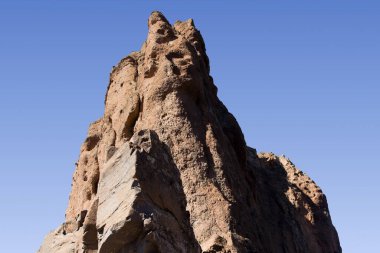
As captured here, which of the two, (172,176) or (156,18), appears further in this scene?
(156,18)

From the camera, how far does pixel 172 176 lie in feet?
45.1

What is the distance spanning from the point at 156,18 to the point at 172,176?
910 inches

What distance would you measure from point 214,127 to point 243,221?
5.46 m

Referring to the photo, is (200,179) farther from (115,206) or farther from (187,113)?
(115,206)

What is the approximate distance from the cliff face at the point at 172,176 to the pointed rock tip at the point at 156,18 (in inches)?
2.5

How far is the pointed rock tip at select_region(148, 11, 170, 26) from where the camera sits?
35.7 meters

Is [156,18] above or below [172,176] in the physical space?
above

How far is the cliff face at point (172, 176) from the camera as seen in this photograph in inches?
472

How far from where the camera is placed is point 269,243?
3416 centimetres

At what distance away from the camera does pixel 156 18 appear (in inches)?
1407

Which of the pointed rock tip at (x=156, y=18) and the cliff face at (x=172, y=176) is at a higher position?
the pointed rock tip at (x=156, y=18)

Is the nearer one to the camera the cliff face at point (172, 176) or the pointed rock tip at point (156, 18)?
the cliff face at point (172, 176)

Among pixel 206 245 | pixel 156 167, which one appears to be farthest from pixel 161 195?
pixel 206 245

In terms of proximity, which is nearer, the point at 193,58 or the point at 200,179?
the point at 200,179
